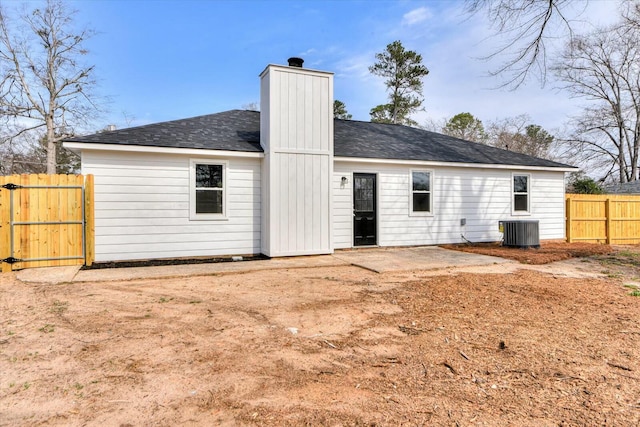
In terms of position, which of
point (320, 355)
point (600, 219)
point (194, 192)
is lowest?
point (320, 355)

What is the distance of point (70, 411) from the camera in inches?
92.6

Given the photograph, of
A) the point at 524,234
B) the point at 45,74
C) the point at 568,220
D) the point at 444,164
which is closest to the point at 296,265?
the point at 444,164

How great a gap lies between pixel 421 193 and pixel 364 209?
6.71 ft

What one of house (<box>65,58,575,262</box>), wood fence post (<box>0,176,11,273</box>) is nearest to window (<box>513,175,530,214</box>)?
house (<box>65,58,575,262</box>)

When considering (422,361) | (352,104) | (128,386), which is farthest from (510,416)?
(352,104)

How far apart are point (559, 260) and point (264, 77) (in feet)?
28.6

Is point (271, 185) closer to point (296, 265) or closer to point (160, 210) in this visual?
point (296, 265)

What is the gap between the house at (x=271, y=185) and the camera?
804 cm

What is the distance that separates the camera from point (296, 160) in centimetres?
879

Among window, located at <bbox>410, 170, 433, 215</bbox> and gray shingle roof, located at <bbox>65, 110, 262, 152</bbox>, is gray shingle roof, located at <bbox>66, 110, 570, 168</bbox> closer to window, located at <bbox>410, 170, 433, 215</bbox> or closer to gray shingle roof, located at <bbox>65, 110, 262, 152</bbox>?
gray shingle roof, located at <bbox>65, 110, 262, 152</bbox>

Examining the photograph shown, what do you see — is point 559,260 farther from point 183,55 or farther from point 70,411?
point 183,55

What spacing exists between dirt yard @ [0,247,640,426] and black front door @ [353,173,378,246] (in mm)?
4462

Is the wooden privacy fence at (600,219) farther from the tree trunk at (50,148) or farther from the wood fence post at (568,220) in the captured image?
the tree trunk at (50,148)

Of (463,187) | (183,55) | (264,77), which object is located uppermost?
(183,55)
